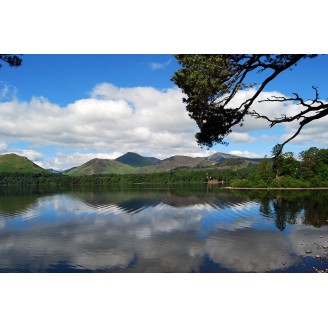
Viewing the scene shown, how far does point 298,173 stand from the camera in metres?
86.2

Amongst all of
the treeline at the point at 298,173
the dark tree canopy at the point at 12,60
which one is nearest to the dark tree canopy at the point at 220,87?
the dark tree canopy at the point at 12,60

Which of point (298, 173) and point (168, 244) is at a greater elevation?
point (298, 173)

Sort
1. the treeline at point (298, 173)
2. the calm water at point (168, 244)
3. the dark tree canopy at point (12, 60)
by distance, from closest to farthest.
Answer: the dark tree canopy at point (12, 60) → the calm water at point (168, 244) → the treeline at point (298, 173)

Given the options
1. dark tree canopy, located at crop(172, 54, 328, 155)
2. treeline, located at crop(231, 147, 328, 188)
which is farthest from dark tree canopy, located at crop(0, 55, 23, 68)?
treeline, located at crop(231, 147, 328, 188)

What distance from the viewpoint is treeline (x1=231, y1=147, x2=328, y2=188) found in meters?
83.9

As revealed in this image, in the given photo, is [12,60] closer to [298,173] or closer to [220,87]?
[220,87]

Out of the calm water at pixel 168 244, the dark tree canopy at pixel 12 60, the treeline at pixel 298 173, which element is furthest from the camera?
the treeline at pixel 298 173

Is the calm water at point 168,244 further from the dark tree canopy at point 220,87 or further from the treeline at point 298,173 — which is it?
the treeline at point 298,173

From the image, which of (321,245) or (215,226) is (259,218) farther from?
(321,245)

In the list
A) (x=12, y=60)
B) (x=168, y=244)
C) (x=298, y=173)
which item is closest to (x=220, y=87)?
(x=12, y=60)

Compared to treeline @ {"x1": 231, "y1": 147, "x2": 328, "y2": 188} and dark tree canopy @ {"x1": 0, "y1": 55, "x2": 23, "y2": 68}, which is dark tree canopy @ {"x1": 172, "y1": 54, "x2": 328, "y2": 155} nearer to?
dark tree canopy @ {"x1": 0, "y1": 55, "x2": 23, "y2": 68}

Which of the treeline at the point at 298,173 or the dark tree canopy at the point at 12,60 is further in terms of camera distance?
the treeline at the point at 298,173

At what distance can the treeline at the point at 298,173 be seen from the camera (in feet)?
275

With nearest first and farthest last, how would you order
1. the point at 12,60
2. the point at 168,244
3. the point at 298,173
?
the point at 12,60
the point at 168,244
the point at 298,173
